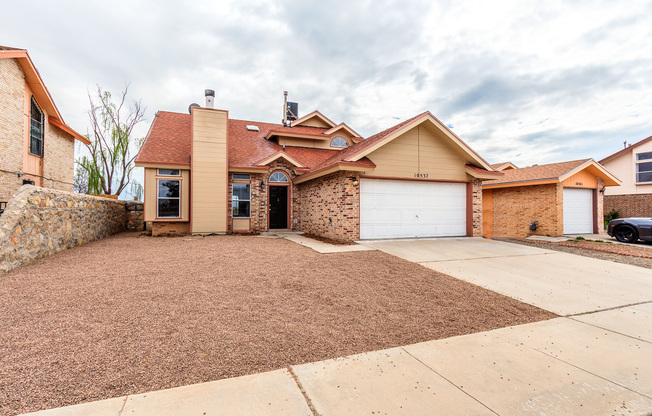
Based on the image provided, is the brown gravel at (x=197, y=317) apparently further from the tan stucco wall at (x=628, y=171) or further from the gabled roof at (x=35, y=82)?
the tan stucco wall at (x=628, y=171)

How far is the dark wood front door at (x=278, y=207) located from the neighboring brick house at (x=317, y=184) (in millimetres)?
49

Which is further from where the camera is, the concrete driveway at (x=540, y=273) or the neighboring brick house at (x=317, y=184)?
the neighboring brick house at (x=317, y=184)

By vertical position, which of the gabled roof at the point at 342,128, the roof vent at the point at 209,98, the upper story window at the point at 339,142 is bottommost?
the upper story window at the point at 339,142

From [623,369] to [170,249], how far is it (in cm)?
923

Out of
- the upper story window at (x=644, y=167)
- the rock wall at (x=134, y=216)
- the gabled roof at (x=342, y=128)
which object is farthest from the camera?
the upper story window at (x=644, y=167)

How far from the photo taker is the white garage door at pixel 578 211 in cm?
1435

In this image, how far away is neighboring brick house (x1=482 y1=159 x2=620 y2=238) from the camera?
13852 millimetres

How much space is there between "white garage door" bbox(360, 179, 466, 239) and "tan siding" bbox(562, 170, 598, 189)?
6.65m

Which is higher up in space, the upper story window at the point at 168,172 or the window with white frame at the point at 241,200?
the upper story window at the point at 168,172

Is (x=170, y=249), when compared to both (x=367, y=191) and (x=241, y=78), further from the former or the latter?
(x=241, y=78)

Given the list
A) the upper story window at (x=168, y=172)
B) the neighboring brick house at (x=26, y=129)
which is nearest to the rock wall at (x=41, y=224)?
the upper story window at (x=168, y=172)

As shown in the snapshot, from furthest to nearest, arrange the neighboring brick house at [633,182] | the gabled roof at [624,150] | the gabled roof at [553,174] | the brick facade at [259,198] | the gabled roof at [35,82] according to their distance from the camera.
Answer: the gabled roof at [624,150]
the neighboring brick house at [633,182]
the gabled roof at [553,174]
the brick facade at [259,198]
the gabled roof at [35,82]

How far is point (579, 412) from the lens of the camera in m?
2.13

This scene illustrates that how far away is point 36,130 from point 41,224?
31.6 feet
